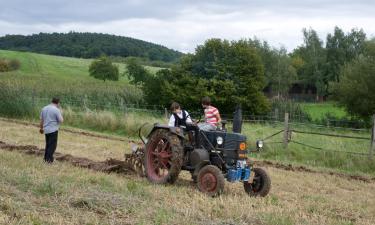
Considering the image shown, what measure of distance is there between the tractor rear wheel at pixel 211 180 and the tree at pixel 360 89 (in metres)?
29.6

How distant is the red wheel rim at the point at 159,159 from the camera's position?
429 inches

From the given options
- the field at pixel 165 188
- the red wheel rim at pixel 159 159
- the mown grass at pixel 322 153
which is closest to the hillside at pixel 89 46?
the field at pixel 165 188

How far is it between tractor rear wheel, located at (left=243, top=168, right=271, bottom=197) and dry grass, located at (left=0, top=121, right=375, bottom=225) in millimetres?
183

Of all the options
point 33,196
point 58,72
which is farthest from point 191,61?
point 58,72

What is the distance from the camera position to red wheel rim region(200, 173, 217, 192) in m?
9.81

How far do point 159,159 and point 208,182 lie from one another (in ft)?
4.83

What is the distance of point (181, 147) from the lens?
10.4 m

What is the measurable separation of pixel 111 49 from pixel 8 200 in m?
91.3

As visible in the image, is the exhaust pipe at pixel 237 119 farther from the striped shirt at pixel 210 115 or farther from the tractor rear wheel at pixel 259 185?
the striped shirt at pixel 210 115

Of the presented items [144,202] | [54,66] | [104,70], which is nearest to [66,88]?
[104,70]

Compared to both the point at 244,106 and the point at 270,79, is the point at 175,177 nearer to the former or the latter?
the point at 244,106

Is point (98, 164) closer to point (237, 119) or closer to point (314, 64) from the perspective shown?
point (237, 119)

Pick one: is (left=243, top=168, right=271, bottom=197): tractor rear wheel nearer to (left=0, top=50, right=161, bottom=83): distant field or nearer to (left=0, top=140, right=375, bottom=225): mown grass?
(left=0, top=140, right=375, bottom=225): mown grass

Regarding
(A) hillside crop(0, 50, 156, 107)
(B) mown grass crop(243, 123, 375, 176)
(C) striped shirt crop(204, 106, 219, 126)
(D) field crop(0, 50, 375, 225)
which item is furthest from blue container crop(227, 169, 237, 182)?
(A) hillside crop(0, 50, 156, 107)
